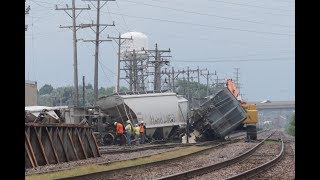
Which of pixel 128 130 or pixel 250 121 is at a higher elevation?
pixel 250 121

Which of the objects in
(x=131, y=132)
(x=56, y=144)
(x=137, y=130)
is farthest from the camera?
(x=137, y=130)

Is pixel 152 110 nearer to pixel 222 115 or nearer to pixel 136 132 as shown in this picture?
pixel 136 132

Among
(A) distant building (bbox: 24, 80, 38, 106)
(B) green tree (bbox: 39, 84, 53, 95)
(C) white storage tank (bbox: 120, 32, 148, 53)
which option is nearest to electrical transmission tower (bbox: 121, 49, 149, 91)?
(C) white storage tank (bbox: 120, 32, 148, 53)

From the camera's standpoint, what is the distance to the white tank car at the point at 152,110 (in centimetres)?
3744

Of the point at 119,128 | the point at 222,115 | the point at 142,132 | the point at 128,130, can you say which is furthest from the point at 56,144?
the point at 222,115

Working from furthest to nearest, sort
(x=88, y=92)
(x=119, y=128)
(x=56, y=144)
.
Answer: (x=88, y=92) → (x=119, y=128) → (x=56, y=144)

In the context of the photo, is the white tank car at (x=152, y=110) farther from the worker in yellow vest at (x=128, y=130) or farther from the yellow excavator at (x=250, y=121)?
the yellow excavator at (x=250, y=121)

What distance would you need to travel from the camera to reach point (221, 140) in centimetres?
3894

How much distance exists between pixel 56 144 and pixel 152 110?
692 inches

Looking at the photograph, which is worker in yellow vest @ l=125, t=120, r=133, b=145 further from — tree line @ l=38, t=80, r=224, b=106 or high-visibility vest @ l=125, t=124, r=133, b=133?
tree line @ l=38, t=80, r=224, b=106

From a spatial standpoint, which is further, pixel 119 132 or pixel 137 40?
pixel 137 40

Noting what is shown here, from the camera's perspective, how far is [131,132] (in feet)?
119
